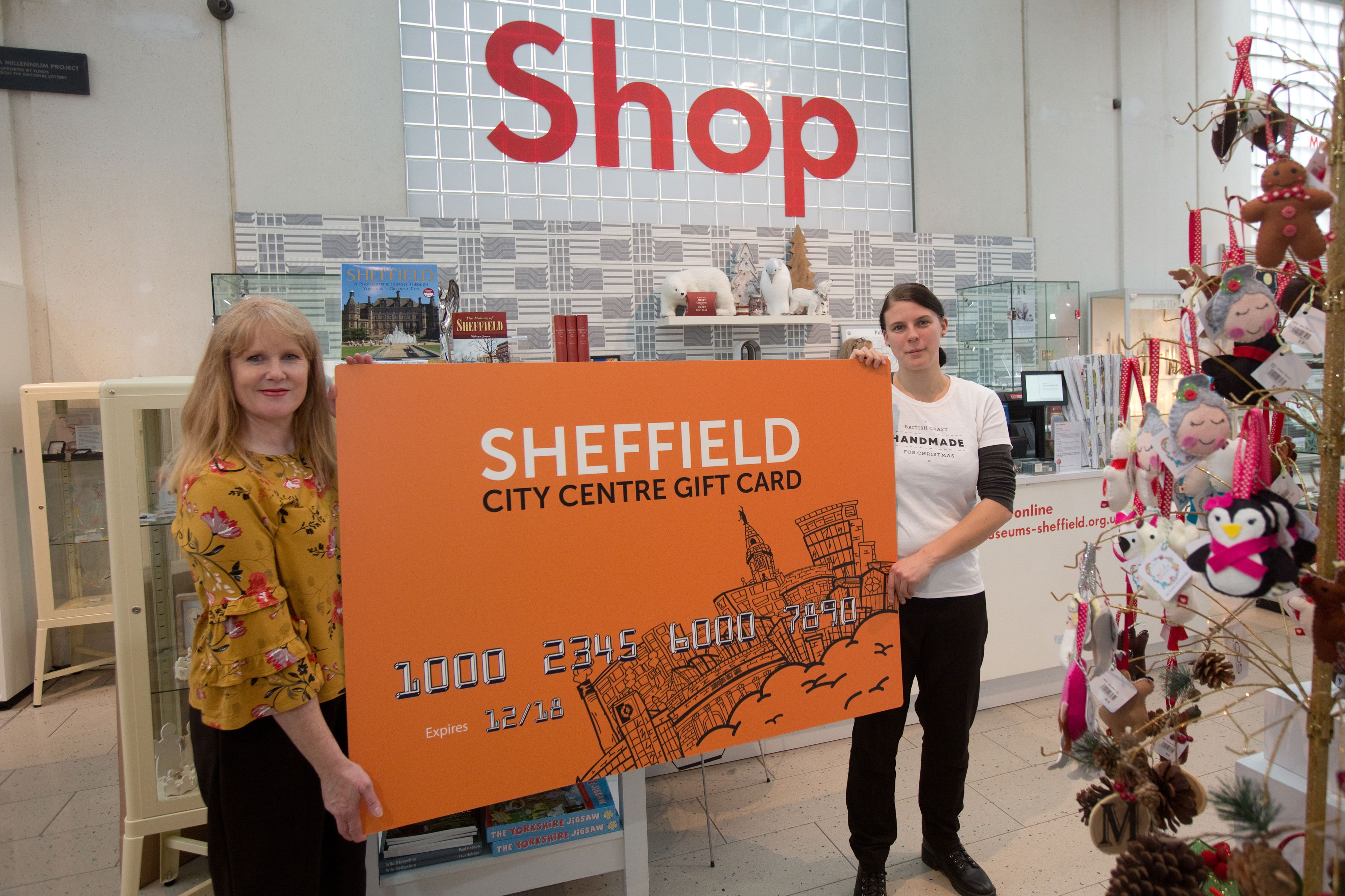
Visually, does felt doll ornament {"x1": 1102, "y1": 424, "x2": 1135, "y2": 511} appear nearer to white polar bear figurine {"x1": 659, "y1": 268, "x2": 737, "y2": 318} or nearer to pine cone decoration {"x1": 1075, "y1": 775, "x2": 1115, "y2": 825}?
pine cone decoration {"x1": 1075, "y1": 775, "x2": 1115, "y2": 825}

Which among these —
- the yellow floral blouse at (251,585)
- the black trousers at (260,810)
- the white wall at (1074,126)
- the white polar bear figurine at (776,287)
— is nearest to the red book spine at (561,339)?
the yellow floral blouse at (251,585)

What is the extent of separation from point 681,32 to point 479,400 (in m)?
4.03

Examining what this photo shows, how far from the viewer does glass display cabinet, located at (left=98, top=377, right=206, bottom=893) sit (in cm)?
193

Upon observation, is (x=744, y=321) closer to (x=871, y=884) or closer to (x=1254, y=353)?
(x=871, y=884)

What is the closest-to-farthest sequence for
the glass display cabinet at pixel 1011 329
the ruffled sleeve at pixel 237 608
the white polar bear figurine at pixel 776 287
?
the ruffled sleeve at pixel 237 608, the white polar bear figurine at pixel 776 287, the glass display cabinet at pixel 1011 329

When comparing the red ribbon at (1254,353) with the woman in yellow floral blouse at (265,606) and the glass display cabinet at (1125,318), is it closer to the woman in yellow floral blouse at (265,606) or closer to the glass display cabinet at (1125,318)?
the woman in yellow floral blouse at (265,606)

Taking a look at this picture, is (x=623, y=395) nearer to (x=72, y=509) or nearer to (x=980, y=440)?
(x=980, y=440)

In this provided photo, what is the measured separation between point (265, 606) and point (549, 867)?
102cm

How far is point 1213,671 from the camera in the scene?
1.08m

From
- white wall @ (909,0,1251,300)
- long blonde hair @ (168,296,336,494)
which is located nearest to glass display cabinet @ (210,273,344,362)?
long blonde hair @ (168,296,336,494)

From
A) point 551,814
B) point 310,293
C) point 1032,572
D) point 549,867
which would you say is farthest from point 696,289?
point 549,867

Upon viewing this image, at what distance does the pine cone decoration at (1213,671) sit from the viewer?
107 cm

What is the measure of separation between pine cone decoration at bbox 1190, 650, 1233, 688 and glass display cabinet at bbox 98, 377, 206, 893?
7.20ft

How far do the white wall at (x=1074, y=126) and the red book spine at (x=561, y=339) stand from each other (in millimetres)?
3360
